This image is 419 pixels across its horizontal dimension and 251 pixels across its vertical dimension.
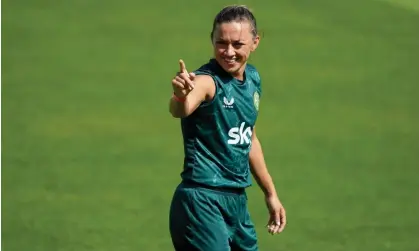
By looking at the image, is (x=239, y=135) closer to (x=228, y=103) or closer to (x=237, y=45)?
(x=228, y=103)

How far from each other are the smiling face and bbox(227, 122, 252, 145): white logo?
0.27m

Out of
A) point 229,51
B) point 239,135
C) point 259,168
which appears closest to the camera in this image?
point 229,51

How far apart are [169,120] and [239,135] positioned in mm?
4544

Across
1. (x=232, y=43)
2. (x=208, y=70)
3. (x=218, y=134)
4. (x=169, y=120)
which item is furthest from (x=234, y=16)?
(x=169, y=120)

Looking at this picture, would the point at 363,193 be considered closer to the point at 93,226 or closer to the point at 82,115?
the point at 93,226

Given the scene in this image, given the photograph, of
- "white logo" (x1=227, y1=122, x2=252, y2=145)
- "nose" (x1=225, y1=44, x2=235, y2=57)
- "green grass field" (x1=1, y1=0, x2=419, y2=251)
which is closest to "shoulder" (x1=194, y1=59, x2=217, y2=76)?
"nose" (x1=225, y1=44, x2=235, y2=57)

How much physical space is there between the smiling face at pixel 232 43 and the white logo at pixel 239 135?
27cm

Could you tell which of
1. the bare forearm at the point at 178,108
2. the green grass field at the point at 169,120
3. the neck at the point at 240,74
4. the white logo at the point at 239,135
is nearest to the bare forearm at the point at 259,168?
the white logo at the point at 239,135

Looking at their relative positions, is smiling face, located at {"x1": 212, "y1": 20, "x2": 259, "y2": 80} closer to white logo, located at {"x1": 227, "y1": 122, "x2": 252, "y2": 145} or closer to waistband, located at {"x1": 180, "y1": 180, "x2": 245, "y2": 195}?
white logo, located at {"x1": 227, "y1": 122, "x2": 252, "y2": 145}

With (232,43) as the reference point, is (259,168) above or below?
below

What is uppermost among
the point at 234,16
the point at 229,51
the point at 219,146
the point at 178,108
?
the point at 234,16

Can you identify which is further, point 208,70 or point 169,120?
point 169,120

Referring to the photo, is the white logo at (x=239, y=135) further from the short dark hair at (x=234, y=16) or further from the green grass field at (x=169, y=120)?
the green grass field at (x=169, y=120)

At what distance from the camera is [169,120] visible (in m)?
9.66
